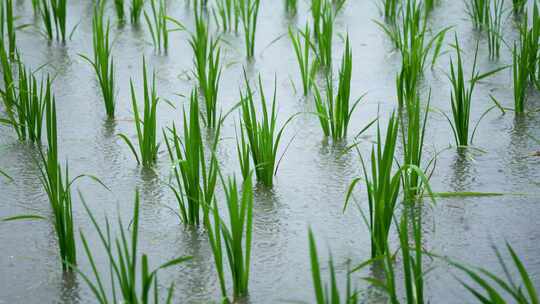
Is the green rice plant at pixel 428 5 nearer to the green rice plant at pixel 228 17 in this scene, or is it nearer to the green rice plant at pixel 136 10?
the green rice plant at pixel 228 17

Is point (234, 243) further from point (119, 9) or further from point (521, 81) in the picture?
point (119, 9)

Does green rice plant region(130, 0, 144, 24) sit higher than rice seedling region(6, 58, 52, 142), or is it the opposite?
green rice plant region(130, 0, 144, 24)

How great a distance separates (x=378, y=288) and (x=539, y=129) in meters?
1.01

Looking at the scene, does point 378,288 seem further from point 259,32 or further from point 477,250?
point 259,32

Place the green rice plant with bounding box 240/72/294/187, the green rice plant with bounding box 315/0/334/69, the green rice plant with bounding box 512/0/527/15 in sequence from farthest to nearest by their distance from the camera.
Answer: the green rice plant with bounding box 512/0/527/15 < the green rice plant with bounding box 315/0/334/69 < the green rice plant with bounding box 240/72/294/187

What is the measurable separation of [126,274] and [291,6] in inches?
84.9

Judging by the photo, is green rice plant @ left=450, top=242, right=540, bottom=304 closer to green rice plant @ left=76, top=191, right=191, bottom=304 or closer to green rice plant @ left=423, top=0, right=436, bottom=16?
green rice plant @ left=76, top=191, right=191, bottom=304

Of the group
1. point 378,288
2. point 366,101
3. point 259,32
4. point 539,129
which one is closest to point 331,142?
point 366,101

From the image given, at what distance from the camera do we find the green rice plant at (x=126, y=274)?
1298 mm

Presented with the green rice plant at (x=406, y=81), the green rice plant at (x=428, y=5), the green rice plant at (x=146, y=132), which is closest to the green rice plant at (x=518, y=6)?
the green rice plant at (x=428, y=5)

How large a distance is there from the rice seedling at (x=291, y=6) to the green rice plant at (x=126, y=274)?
1.87 metres

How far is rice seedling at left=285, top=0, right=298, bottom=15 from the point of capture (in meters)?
3.44

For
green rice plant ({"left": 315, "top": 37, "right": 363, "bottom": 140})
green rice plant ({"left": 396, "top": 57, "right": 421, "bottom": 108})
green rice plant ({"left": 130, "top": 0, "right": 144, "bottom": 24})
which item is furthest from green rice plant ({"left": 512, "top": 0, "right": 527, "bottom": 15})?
green rice plant ({"left": 130, "top": 0, "right": 144, "bottom": 24})

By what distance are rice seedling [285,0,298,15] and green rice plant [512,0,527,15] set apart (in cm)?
89
